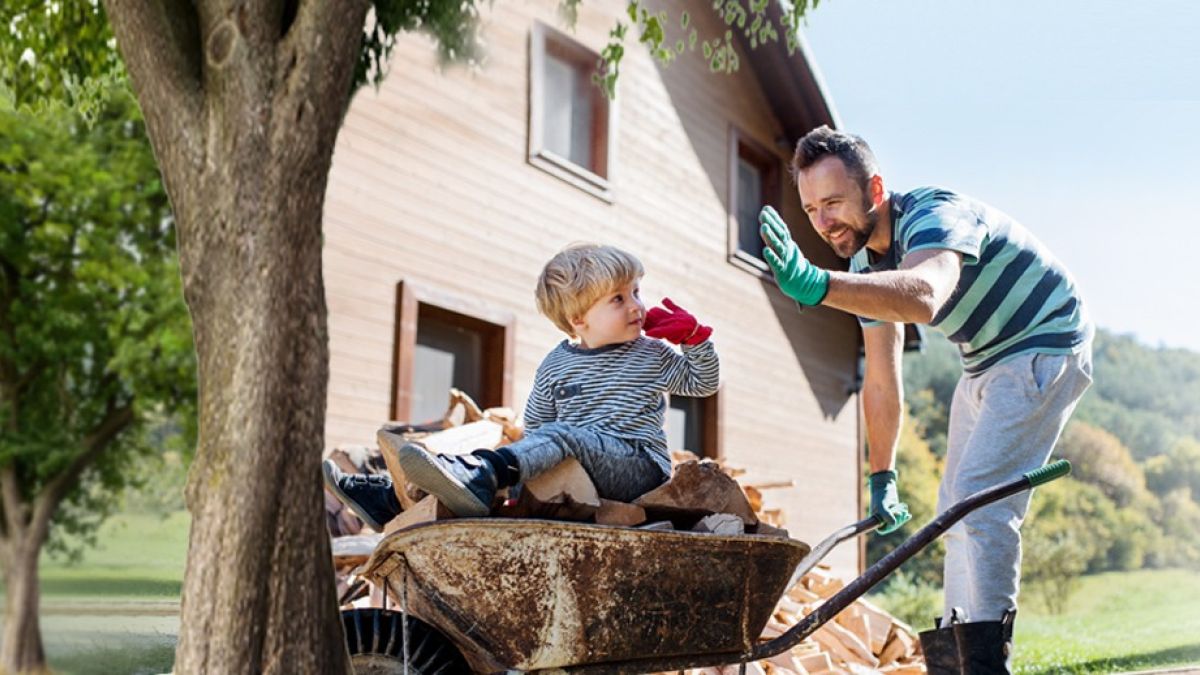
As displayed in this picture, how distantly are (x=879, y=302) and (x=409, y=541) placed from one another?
115 centimetres

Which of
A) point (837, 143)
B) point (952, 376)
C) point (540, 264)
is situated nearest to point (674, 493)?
point (837, 143)

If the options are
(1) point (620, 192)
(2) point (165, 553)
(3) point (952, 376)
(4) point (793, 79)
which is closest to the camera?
(1) point (620, 192)

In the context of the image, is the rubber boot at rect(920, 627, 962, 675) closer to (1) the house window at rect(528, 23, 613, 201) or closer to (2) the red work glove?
(2) the red work glove

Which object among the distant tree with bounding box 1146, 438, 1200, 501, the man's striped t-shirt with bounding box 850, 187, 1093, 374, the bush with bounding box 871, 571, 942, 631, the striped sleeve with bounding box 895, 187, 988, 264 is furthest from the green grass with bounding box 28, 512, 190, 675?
the distant tree with bounding box 1146, 438, 1200, 501

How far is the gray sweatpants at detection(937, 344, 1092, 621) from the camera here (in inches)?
134

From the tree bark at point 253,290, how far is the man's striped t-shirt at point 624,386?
76cm

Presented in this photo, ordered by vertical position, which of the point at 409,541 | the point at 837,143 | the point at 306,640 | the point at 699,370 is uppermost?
the point at 837,143

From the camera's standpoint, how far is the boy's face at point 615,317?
3.19 metres

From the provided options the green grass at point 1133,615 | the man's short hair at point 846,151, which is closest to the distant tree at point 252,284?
the man's short hair at point 846,151

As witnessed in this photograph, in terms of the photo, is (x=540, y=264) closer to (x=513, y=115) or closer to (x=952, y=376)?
(x=513, y=115)

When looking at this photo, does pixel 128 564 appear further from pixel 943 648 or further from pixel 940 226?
pixel 940 226

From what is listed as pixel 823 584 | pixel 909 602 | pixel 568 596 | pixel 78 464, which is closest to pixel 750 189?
pixel 823 584

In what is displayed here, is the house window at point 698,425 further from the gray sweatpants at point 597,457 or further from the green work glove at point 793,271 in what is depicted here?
the green work glove at point 793,271

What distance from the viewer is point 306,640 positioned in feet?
11.3
